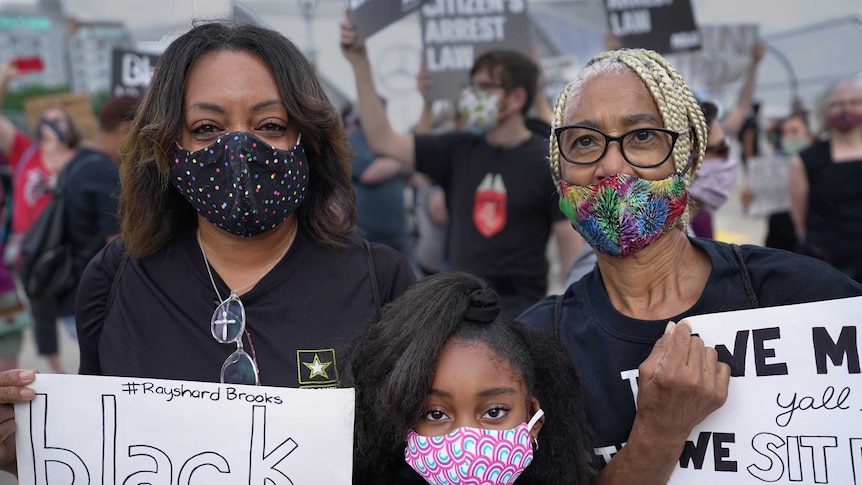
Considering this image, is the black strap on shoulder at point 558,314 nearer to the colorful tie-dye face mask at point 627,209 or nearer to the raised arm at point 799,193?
the colorful tie-dye face mask at point 627,209

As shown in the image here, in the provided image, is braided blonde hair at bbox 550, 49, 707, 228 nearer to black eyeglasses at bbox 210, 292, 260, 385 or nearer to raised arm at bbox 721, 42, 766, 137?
black eyeglasses at bbox 210, 292, 260, 385

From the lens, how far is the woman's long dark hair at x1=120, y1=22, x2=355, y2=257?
2.31 m

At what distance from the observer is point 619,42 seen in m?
6.34

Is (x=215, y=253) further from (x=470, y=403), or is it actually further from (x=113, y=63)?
(x=113, y=63)

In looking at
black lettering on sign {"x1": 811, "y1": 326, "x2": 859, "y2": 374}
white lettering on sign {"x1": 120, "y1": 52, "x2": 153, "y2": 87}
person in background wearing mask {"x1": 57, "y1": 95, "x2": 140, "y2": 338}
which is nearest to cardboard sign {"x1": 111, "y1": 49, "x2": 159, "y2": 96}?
white lettering on sign {"x1": 120, "y1": 52, "x2": 153, "y2": 87}

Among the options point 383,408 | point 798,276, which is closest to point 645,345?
point 798,276

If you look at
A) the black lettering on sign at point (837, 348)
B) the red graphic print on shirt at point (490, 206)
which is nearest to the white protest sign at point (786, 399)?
the black lettering on sign at point (837, 348)

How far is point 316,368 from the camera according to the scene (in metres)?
2.23

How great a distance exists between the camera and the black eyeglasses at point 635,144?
2.18 metres

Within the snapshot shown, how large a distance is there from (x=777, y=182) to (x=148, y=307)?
6619mm

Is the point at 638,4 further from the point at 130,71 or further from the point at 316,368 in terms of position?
the point at 316,368

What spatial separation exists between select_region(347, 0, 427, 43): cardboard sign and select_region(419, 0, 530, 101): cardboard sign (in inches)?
44.5

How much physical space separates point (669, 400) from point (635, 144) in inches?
26.2

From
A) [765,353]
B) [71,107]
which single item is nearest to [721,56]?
[71,107]
